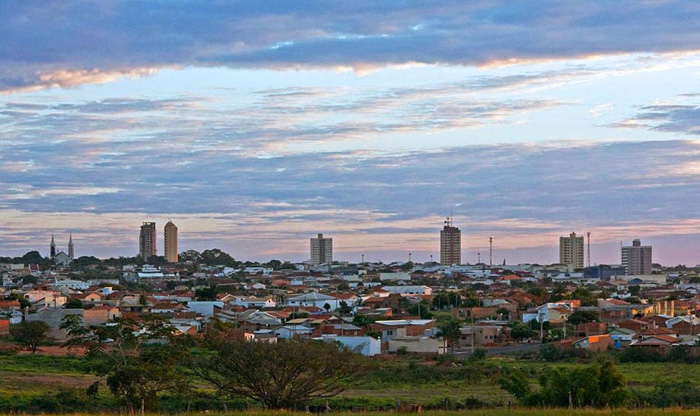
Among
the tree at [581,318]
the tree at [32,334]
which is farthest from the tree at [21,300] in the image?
the tree at [581,318]

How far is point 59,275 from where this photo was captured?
143 m

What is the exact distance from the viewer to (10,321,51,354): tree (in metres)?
59.8

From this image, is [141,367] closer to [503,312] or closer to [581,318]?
[581,318]

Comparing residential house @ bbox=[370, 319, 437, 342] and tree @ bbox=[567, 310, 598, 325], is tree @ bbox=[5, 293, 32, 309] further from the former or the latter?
tree @ bbox=[567, 310, 598, 325]

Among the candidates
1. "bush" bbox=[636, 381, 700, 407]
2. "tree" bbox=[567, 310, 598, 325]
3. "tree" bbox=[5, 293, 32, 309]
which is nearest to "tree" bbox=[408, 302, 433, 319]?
"tree" bbox=[567, 310, 598, 325]

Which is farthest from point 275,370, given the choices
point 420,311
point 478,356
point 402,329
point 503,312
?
point 503,312

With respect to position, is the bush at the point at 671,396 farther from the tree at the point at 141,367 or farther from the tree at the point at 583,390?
the tree at the point at 141,367

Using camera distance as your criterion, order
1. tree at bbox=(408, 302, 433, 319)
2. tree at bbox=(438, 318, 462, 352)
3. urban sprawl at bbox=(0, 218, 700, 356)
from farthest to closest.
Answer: tree at bbox=(408, 302, 433, 319) → tree at bbox=(438, 318, 462, 352) → urban sprawl at bbox=(0, 218, 700, 356)

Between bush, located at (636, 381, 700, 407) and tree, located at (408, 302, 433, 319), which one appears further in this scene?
tree, located at (408, 302, 433, 319)

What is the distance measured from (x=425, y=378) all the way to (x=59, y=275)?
105 meters

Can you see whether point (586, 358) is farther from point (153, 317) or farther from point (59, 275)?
point (59, 275)

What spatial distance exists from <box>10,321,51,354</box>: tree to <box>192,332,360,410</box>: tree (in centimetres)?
3020

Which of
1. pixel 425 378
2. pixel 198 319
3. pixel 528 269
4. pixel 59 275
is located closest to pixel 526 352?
pixel 425 378

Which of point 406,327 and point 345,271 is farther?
point 345,271
